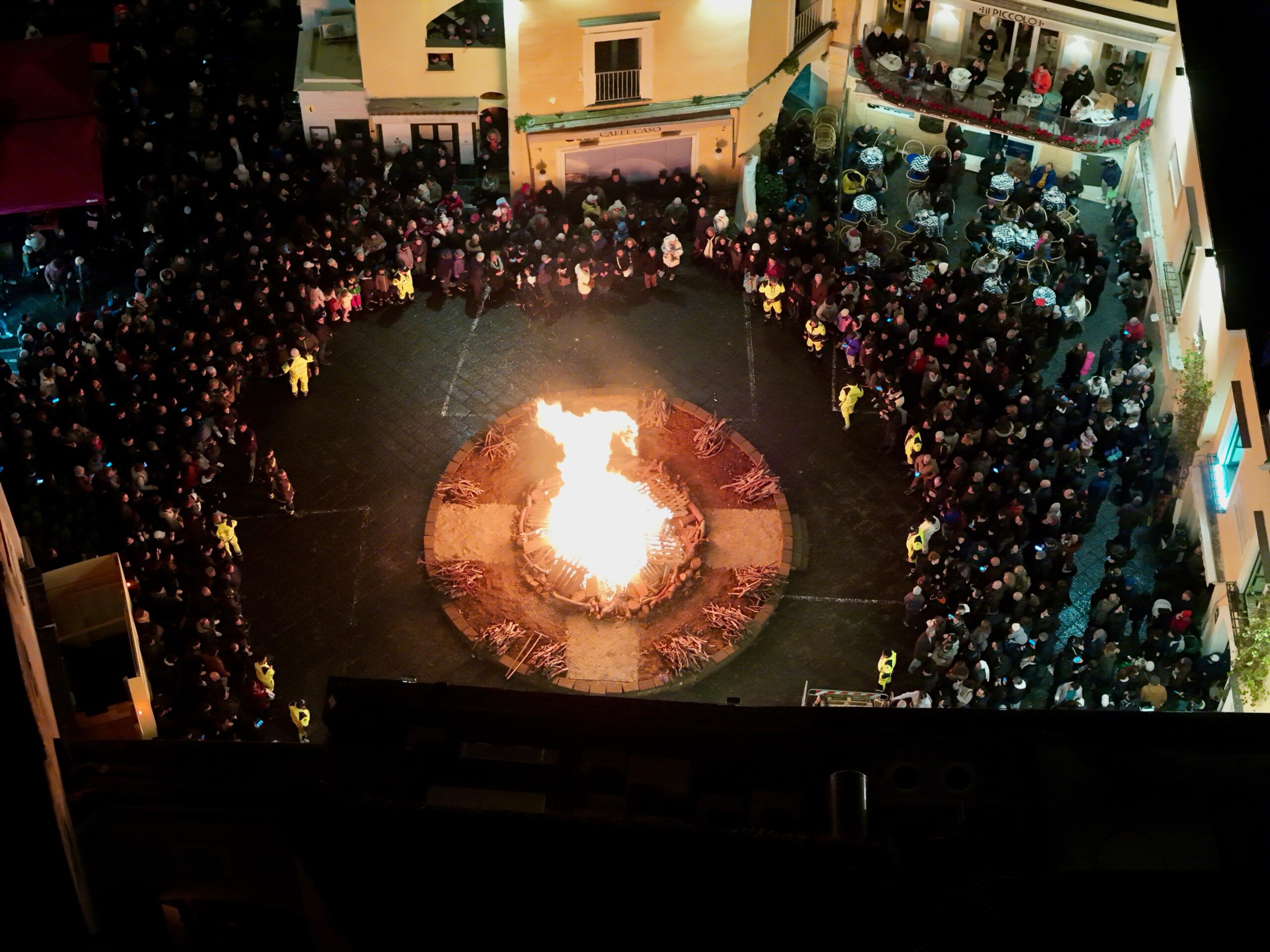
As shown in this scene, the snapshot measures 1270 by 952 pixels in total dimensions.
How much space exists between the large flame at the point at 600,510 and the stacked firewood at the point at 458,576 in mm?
1559

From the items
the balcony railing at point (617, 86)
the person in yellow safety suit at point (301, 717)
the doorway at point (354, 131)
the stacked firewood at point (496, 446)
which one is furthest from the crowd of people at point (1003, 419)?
the person in yellow safety suit at point (301, 717)

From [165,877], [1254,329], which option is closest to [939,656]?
[1254,329]

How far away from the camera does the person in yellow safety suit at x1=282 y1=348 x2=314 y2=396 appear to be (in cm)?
3812

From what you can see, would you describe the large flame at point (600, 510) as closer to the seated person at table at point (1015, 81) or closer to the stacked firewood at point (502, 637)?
the stacked firewood at point (502, 637)

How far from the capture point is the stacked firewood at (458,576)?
116 feet

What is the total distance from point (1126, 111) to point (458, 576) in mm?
17962

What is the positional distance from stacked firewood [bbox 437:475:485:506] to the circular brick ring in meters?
0.12

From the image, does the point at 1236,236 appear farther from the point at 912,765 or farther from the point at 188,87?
the point at 188,87

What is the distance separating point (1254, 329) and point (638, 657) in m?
12.5

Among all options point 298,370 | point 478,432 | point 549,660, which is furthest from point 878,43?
point 549,660

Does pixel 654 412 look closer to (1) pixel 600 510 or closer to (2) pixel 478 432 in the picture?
(1) pixel 600 510

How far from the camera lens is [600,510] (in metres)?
35.9

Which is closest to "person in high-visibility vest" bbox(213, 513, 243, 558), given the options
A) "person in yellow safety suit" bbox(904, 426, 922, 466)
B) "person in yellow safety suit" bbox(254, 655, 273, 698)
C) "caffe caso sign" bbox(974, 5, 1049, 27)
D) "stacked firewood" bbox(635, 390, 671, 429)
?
"person in yellow safety suit" bbox(254, 655, 273, 698)

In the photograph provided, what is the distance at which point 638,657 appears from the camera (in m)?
34.3
